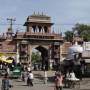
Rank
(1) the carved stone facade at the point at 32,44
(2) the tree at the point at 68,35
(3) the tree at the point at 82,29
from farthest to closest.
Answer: (3) the tree at the point at 82,29 → (2) the tree at the point at 68,35 → (1) the carved stone facade at the point at 32,44

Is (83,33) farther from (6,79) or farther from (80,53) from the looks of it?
(6,79)

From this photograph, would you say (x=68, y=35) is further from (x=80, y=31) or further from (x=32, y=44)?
(x=32, y=44)

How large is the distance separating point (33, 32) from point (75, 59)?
35.9m

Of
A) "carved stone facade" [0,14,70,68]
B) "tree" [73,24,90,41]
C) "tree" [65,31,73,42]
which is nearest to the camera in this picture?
Result: "carved stone facade" [0,14,70,68]

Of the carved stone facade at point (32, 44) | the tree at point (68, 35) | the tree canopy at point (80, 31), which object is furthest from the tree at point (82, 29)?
the carved stone facade at point (32, 44)

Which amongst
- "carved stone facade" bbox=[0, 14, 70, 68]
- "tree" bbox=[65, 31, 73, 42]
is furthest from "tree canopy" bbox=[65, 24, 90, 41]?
"carved stone facade" bbox=[0, 14, 70, 68]

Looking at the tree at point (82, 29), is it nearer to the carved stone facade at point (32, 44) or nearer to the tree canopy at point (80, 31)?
the tree canopy at point (80, 31)

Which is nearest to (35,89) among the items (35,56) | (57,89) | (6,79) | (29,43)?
(57,89)

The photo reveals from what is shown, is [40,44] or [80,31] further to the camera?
[80,31]

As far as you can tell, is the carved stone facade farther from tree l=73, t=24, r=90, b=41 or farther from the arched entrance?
Answer: tree l=73, t=24, r=90, b=41

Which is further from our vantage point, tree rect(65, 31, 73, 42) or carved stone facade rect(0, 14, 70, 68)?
tree rect(65, 31, 73, 42)

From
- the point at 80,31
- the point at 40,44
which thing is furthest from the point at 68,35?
the point at 40,44

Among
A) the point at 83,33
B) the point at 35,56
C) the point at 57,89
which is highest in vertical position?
the point at 57,89

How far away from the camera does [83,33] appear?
103 m
